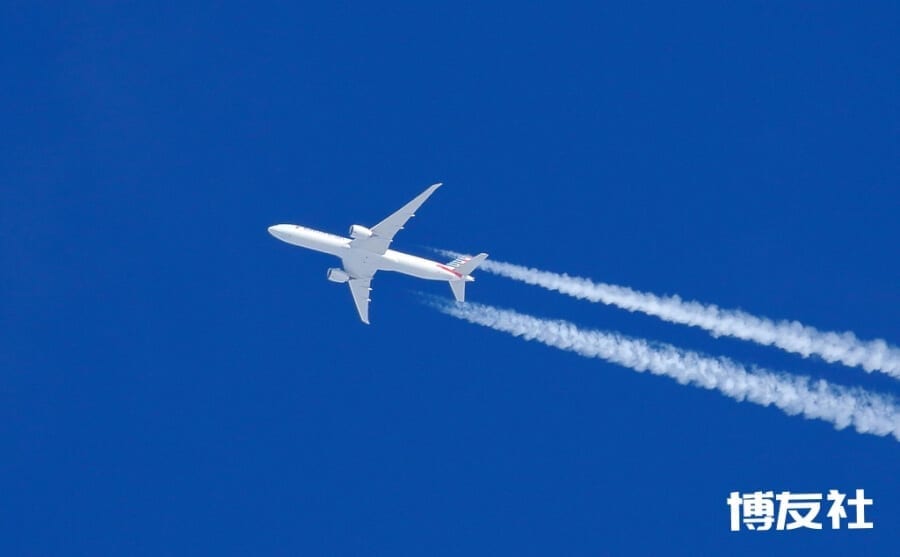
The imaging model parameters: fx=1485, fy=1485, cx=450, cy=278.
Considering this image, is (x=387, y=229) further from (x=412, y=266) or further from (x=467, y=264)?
(x=467, y=264)

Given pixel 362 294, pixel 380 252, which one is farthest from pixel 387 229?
pixel 362 294

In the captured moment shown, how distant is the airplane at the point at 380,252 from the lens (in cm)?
8681

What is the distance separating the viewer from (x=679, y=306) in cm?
8581

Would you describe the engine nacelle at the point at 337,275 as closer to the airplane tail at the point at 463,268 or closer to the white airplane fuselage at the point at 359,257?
the white airplane fuselage at the point at 359,257

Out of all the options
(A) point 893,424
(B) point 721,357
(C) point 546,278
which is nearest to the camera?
(A) point 893,424

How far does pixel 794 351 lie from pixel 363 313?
90.6 feet

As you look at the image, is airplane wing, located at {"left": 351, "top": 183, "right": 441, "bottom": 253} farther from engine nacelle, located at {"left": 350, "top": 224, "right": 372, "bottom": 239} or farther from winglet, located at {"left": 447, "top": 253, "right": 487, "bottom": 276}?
winglet, located at {"left": 447, "top": 253, "right": 487, "bottom": 276}

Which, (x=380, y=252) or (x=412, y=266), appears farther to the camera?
(x=380, y=252)

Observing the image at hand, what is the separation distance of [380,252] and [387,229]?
144 cm

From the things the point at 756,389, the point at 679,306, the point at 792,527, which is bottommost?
the point at 792,527

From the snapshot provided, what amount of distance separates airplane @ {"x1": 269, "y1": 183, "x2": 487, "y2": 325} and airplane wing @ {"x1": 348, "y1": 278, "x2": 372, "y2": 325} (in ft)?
5.79

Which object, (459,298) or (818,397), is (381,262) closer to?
(459,298)

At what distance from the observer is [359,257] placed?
88.8 meters

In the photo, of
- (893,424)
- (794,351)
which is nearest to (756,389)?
(794,351)
